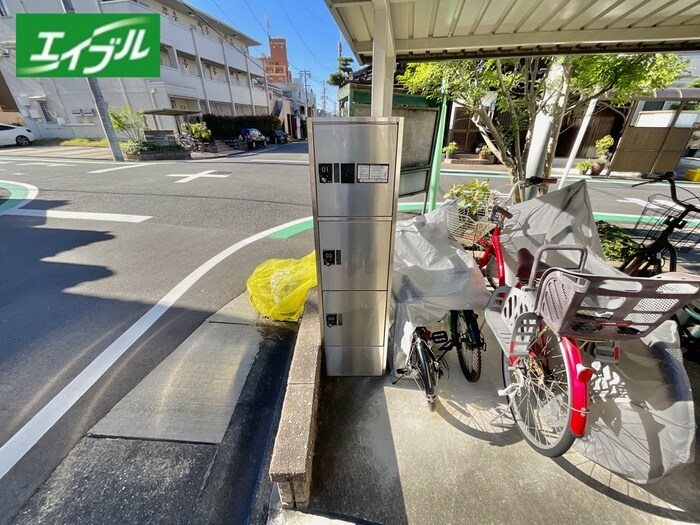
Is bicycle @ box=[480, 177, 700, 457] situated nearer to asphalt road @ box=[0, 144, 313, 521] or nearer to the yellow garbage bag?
the yellow garbage bag

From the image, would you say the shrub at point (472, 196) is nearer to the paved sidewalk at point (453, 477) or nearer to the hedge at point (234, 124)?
the paved sidewalk at point (453, 477)

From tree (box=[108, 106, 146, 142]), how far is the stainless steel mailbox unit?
1845cm

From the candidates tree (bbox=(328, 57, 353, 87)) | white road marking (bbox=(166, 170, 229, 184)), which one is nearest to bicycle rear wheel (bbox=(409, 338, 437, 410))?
white road marking (bbox=(166, 170, 229, 184))

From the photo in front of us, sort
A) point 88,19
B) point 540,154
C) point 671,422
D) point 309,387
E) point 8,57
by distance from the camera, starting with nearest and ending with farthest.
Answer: point 671,422, point 309,387, point 540,154, point 88,19, point 8,57

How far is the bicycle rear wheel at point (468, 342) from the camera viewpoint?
88.2 inches

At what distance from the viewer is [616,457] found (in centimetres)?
169

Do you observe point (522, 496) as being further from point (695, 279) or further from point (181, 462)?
point (181, 462)

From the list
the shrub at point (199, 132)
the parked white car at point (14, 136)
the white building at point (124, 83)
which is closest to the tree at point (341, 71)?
the white building at point (124, 83)

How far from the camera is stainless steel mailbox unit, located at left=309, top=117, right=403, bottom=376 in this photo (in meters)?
1.62

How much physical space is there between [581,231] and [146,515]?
12.8ft

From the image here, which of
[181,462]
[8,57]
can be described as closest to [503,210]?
[181,462]

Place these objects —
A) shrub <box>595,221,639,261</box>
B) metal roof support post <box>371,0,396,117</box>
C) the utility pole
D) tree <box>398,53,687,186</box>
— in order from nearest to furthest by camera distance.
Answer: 1. metal roof support post <box>371,0,396,117</box>
2. tree <box>398,53,687,186</box>
3. shrub <box>595,221,639,261</box>
4. the utility pole

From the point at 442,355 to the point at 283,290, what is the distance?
174 cm

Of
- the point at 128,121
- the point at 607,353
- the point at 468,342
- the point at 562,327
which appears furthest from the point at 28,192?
the point at 607,353
